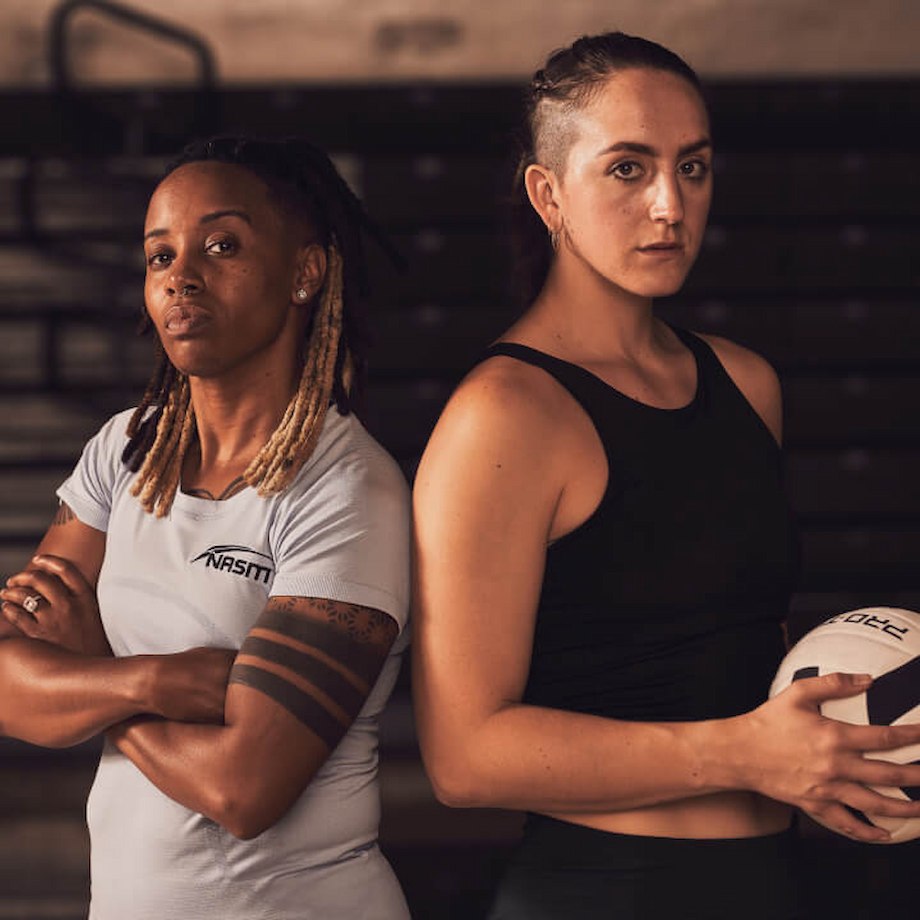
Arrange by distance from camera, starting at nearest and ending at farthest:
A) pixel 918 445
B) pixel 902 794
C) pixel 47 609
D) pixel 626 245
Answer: pixel 902 794 < pixel 626 245 < pixel 47 609 < pixel 918 445

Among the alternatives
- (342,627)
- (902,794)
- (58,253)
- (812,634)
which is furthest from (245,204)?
(58,253)

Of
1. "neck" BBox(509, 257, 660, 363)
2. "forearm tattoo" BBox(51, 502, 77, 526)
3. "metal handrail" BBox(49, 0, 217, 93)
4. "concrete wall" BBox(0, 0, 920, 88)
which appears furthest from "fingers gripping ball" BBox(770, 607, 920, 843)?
"metal handrail" BBox(49, 0, 217, 93)

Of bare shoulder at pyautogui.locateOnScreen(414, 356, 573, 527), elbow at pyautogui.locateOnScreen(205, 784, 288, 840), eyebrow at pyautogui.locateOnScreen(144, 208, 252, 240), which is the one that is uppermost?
eyebrow at pyautogui.locateOnScreen(144, 208, 252, 240)

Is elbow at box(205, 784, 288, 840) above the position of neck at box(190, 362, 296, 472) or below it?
below

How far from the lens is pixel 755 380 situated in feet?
5.24

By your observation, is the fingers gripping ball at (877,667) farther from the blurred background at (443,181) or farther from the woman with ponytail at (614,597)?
the blurred background at (443,181)

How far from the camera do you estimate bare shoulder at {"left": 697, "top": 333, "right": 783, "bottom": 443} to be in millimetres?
1586

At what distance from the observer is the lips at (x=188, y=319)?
141cm

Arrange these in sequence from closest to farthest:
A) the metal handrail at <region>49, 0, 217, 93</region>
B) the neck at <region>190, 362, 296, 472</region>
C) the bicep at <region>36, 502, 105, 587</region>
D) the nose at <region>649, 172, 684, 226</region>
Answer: the nose at <region>649, 172, 684, 226</region> → the neck at <region>190, 362, 296, 472</region> → the bicep at <region>36, 502, 105, 587</region> → the metal handrail at <region>49, 0, 217, 93</region>

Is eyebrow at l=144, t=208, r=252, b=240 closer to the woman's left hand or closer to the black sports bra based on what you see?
the black sports bra

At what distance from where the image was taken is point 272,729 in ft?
4.30

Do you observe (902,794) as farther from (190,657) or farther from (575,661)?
(190,657)

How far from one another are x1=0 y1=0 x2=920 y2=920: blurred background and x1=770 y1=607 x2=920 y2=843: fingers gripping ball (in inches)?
105

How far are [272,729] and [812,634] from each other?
0.59m
